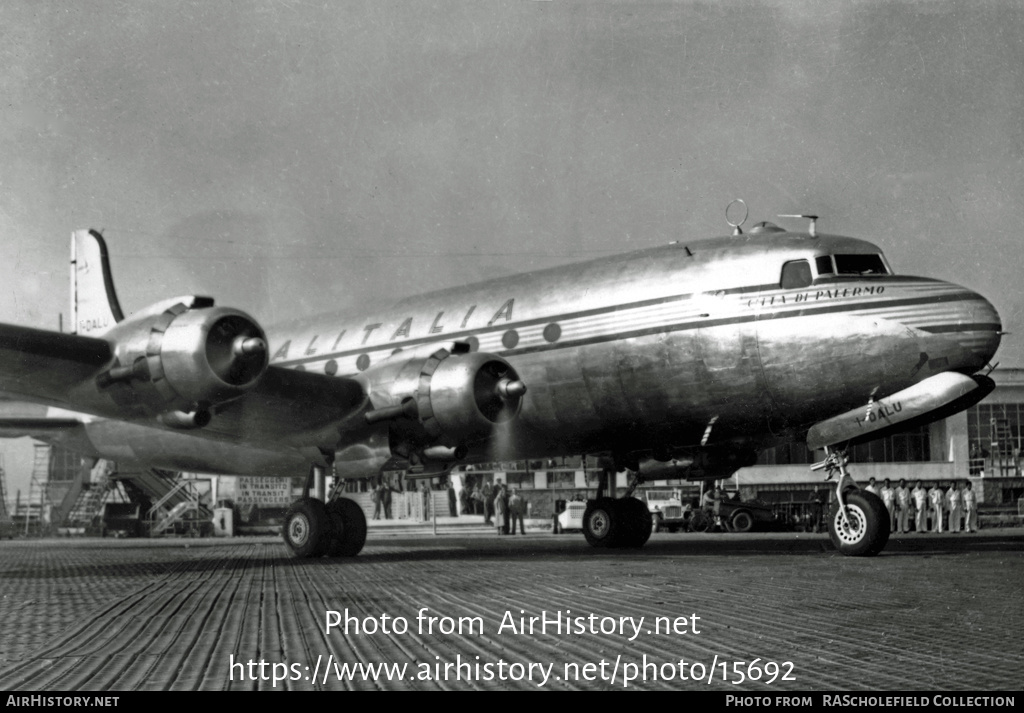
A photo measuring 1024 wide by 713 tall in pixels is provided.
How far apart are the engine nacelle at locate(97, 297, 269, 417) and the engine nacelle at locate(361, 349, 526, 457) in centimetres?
170

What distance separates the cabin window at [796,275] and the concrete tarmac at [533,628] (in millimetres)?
3151

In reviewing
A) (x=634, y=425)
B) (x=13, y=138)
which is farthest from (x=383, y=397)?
(x=13, y=138)

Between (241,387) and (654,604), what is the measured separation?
566 centimetres

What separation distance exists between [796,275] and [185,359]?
22.6 feet

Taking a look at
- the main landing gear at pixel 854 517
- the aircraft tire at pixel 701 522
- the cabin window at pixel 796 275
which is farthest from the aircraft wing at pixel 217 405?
the aircraft tire at pixel 701 522

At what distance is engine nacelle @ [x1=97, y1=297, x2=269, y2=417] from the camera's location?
10461 millimetres

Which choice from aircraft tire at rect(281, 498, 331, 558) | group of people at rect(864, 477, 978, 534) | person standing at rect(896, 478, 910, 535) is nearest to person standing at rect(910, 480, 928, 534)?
group of people at rect(864, 477, 978, 534)

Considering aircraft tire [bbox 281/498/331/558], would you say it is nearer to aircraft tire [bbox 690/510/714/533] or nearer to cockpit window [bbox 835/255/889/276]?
cockpit window [bbox 835/255/889/276]

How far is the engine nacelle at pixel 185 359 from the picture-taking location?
10.5 metres

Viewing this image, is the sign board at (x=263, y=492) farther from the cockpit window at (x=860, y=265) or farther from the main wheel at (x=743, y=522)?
the cockpit window at (x=860, y=265)

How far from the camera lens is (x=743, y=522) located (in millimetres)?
26891

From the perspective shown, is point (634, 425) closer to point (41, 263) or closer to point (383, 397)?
point (383, 397)

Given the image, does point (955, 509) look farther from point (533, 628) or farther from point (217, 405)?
point (533, 628)
